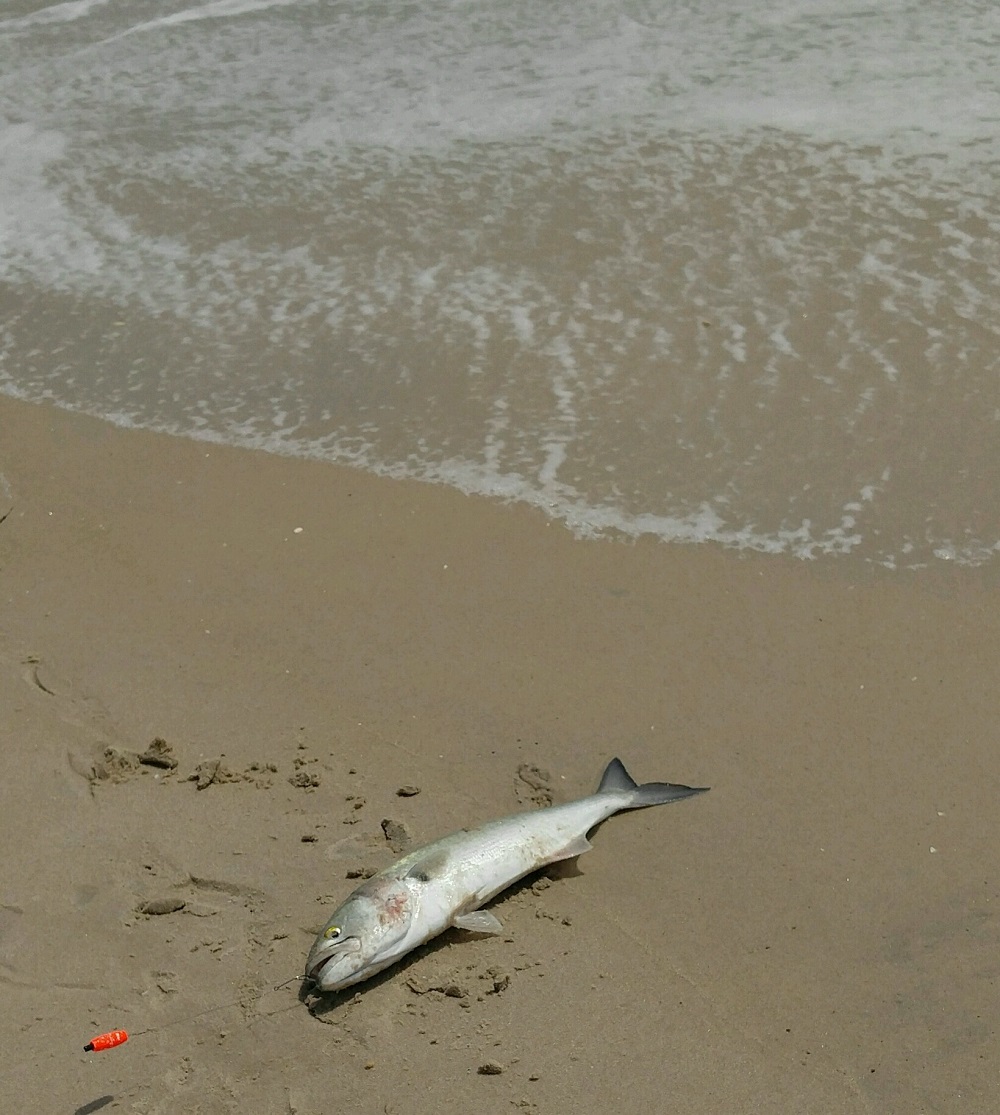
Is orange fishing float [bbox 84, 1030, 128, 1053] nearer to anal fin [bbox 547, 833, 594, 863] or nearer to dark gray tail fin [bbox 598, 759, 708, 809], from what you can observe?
anal fin [bbox 547, 833, 594, 863]

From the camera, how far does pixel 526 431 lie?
539 cm

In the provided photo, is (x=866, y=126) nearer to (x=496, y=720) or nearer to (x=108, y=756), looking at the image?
(x=496, y=720)

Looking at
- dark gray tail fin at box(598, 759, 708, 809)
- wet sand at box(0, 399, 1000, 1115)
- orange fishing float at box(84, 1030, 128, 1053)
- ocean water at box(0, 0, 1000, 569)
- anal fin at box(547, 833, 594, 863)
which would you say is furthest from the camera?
ocean water at box(0, 0, 1000, 569)

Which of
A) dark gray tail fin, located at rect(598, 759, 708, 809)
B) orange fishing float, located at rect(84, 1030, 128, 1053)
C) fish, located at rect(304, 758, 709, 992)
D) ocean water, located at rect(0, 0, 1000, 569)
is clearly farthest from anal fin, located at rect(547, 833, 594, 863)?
ocean water, located at rect(0, 0, 1000, 569)

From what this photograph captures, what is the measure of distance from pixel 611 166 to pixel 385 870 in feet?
16.6

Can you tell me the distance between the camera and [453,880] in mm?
3379

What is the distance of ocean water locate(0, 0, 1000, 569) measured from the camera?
518 cm

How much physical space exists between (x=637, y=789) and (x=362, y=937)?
100cm

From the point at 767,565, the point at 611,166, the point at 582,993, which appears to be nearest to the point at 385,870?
the point at 582,993

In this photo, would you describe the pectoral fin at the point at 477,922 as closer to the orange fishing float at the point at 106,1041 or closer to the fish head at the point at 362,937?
the fish head at the point at 362,937

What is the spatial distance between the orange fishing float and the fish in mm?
450

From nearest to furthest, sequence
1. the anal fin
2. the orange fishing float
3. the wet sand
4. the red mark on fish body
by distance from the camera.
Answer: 1. the orange fishing float
2. the wet sand
3. the red mark on fish body
4. the anal fin

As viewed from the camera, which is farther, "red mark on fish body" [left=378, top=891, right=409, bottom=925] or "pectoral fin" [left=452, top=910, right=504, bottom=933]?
"pectoral fin" [left=452, top=910, right=504, bottom=933]

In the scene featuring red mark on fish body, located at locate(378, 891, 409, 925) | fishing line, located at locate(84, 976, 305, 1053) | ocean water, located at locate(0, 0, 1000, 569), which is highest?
ocean water, located at locate(0, 0, 1000, 569)
